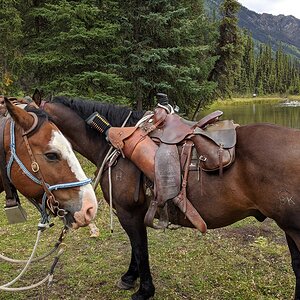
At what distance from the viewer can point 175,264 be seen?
4.82m

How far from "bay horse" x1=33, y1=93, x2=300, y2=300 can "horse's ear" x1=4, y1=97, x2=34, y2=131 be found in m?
0.72

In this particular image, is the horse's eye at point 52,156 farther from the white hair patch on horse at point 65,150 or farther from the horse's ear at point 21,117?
the horse's ear at point 21,117

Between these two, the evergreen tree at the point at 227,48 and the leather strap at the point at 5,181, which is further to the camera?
the evergreen tree at the point at 227,48

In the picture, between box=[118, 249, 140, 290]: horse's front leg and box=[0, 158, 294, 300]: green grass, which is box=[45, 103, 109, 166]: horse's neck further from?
box=[0, 158, 294, 300]: green grass

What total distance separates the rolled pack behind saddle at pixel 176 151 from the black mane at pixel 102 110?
15.7 inches

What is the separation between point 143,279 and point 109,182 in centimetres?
121

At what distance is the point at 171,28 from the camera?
14266 millimetres

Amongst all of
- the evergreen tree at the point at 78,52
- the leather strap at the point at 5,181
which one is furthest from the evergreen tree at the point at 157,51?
the leather strap at the point at 5,181

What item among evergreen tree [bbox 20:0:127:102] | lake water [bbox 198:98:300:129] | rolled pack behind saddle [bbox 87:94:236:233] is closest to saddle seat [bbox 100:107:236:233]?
rolled pack behind saddle [bbox 87:94:236:233]

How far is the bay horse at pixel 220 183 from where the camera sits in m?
3.05

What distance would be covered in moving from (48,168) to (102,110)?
172cm

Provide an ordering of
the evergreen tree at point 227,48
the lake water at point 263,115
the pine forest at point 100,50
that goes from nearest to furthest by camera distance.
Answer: the pine forest at point 100,50
the evergreen tree at point 227,48
the lake water at point 263,115

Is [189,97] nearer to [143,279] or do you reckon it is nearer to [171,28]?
[171,28]

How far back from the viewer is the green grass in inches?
162
